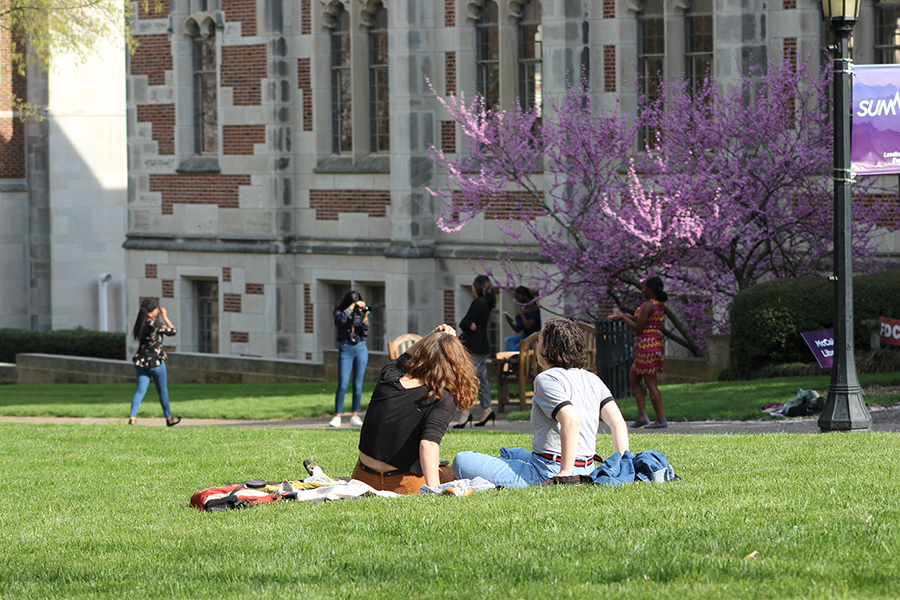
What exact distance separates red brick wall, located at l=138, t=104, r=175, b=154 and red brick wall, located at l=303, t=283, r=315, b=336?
430cm

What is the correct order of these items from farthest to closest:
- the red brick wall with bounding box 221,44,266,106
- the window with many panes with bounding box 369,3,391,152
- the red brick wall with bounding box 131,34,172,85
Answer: the red brick wall with bounding box 131,34,172,85, the red brick wall with bounding box 221,44,266,106, the window with many panes with bounding box 369,3,391,152

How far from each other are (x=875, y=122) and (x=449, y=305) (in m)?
11.7

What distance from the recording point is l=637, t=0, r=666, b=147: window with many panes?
65.8ft

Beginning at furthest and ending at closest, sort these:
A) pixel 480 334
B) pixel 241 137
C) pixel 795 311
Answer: pixel 241 137 → pixel 795 311 → pixel 480 334

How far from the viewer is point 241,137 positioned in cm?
2422

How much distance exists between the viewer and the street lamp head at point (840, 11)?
10.8 m

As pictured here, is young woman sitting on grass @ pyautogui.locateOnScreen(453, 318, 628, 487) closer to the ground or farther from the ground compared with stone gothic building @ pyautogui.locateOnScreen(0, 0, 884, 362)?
closer to the ground

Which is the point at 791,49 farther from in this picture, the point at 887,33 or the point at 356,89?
the point at 356,89

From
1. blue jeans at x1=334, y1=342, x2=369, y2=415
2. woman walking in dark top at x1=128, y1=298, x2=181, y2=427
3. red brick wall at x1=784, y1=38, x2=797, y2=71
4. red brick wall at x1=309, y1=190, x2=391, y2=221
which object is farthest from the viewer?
red brick wall at x1=309, y1=190, x2=391, y2=221

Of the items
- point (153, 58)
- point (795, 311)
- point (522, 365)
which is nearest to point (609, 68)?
point (795, 311)

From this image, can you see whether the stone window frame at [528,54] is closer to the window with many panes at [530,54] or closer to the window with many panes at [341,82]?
the window with many panes at [530,54]

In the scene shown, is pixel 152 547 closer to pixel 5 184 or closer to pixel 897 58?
pixel 897 58

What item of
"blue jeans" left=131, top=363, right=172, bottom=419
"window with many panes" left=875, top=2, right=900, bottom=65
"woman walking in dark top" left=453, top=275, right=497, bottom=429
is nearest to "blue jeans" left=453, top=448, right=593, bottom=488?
"woman walking in dark top" left=453, top=275, right=497, bottom=429

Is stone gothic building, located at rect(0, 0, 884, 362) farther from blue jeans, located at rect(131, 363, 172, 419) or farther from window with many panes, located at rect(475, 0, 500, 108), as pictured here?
blue jeans, located at rect(131, 363, 172, 419)
